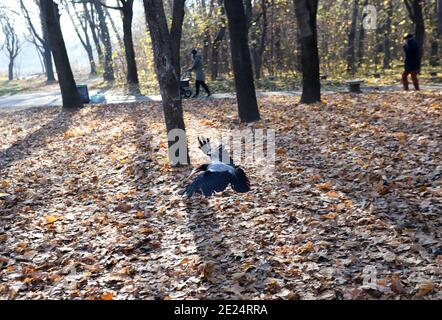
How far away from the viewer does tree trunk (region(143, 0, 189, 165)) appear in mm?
6500

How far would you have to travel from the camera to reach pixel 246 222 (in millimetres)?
5094

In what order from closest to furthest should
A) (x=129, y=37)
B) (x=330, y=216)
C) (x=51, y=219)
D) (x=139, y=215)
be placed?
(x=330, y=216) → (x=139, y=215) → (x=51, y=219) → (x=129, y=37)

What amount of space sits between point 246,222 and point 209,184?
771 millimetres

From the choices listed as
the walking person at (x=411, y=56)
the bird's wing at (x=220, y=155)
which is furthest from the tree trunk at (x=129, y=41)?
the bird's wing at (x=220, y=155)

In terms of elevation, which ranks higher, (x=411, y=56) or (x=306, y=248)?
(x=411, y=56)

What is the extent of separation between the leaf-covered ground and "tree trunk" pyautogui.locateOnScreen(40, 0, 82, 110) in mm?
6427

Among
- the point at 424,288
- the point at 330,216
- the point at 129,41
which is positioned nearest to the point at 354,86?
the point at 330,216

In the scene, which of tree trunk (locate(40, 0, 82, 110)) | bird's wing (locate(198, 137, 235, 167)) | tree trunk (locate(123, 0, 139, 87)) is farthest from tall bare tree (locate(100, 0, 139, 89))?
bird's wing (locate(198, 137, 235, 167))

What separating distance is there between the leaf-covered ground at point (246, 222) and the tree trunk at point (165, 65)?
2.85ft

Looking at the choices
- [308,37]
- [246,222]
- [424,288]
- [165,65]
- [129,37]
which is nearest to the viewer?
[424,288]

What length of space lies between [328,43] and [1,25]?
163ft

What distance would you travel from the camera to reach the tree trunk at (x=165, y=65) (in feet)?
21.3

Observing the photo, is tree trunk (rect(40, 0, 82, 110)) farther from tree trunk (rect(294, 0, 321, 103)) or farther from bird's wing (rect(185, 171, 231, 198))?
bird's wing (rect(185, 171, 231, 198))

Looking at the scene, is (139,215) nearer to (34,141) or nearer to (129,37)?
(34,141)
